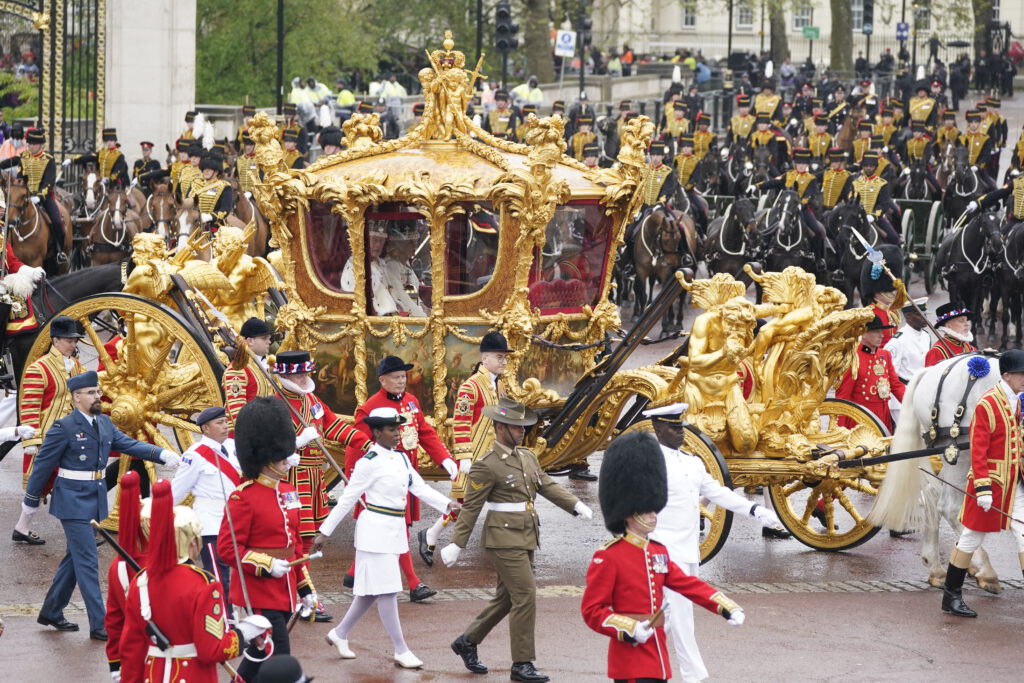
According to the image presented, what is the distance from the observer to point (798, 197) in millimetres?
22547

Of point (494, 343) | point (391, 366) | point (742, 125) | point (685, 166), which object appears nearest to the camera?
point (391, 366)

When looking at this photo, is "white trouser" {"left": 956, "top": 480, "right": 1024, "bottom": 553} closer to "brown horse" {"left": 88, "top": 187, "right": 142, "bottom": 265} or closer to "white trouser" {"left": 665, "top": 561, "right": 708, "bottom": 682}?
"white trouser" {"left": 665, "top": 561, "right": 708, "bottom": 682}

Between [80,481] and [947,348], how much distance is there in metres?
5.54

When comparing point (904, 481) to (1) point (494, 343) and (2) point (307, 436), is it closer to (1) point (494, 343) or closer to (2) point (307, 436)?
(1) point (494, 343)

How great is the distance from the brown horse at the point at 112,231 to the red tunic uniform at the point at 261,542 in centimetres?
1388

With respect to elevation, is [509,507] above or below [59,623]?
above

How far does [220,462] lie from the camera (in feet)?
29.7

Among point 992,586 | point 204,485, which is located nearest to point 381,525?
point 204,485

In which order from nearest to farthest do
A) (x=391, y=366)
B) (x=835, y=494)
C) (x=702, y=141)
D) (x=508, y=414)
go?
(x=508, y=414), (x=391, y=366), (x=835, y=494), (x=702, y=141)

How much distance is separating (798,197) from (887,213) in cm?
160

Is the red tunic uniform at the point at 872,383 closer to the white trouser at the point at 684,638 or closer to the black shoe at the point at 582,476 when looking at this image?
the black shoe at the point at 582,476

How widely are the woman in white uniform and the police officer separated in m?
0.32

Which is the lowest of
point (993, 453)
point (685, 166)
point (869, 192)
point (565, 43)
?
point (993, 453)

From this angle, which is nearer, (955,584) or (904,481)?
(955,584)
